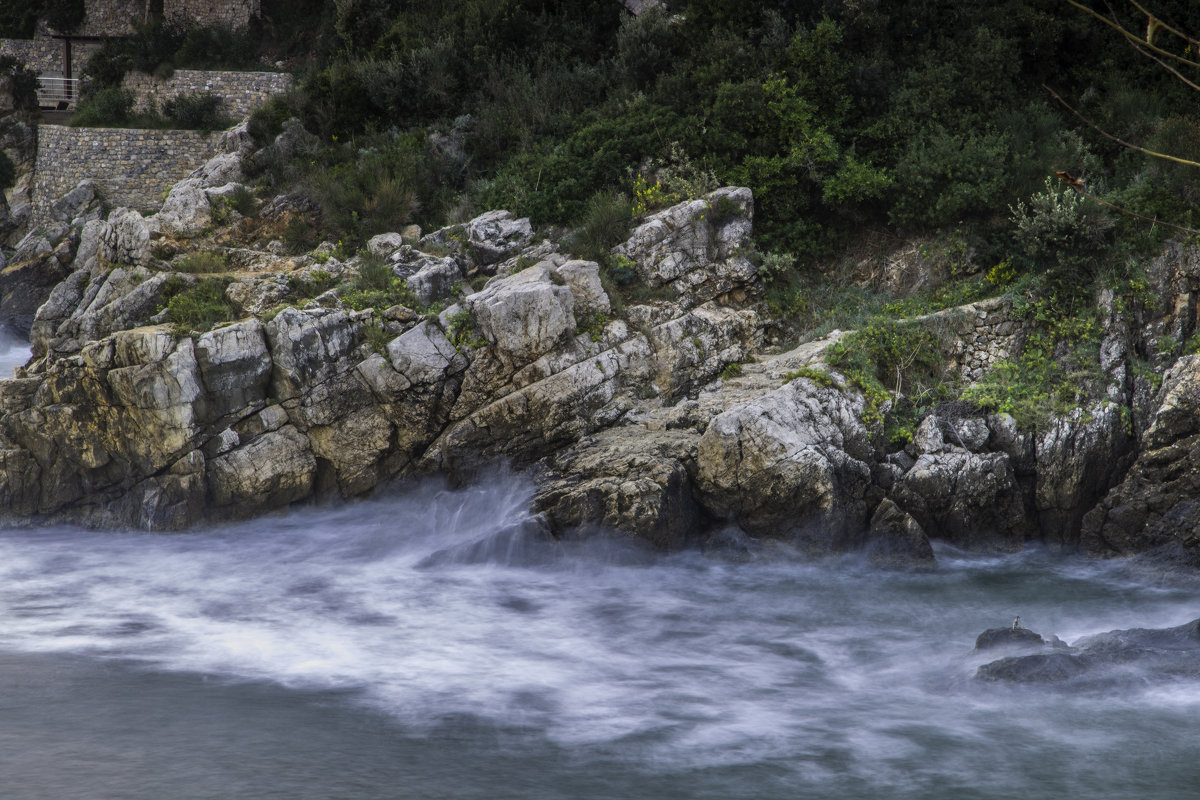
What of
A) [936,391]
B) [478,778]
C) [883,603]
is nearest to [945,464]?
[936,391]

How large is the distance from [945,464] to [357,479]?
8400 mm

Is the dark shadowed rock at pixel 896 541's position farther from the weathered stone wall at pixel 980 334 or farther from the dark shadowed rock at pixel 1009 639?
the weathered stone wall at pixel 980 334

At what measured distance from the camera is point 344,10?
73.7 feet

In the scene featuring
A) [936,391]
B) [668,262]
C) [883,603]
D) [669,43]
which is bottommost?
[883,603]

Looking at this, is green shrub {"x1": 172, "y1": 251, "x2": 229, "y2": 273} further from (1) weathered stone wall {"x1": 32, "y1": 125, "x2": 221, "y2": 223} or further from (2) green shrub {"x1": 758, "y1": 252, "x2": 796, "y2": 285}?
(2) green shrub {"x1": 758, "y1": 252, "x2": 796, "y2": 285}

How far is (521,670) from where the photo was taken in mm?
9797

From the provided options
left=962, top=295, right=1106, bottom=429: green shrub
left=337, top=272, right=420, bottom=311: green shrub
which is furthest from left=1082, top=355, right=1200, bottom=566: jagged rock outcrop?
left=337, top=272, right=420, bottom=311: green shrub

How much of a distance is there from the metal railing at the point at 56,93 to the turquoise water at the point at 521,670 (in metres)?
22.7

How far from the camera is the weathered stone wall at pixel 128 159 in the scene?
23.9 m

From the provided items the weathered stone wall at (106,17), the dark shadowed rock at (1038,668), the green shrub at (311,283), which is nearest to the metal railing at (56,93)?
the weathered stone wall at (106,17)

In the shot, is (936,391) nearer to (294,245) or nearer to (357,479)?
(357,479)

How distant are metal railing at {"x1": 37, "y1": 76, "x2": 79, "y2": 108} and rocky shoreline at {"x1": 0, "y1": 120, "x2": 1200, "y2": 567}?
61.6 feet

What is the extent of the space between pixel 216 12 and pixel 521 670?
29.1 meters

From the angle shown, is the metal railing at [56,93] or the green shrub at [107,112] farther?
the metal railing at [56,93]
